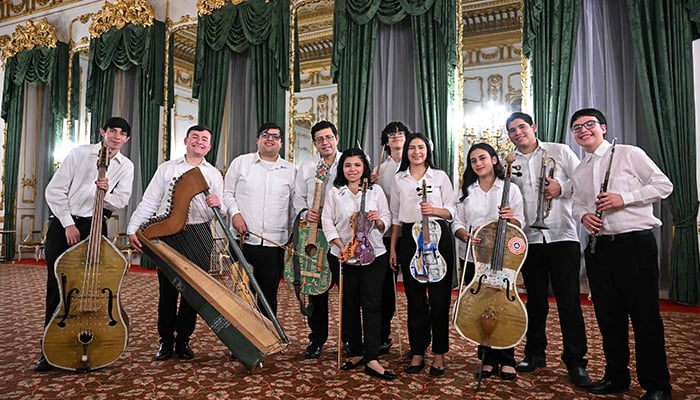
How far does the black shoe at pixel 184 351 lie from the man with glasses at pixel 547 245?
1831 mm

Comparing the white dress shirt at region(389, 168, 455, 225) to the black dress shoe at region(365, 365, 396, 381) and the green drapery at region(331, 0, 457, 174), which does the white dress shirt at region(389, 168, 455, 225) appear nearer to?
the black dress shoe at region(365, 365, 396, 381)

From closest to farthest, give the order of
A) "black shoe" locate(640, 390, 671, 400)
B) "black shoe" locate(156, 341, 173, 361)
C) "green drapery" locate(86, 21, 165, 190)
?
"black shoe" locate(640, 390, 671, 400) → "black shoe" locate(156, 341, 173, 361) → "green drapery" locate(86, 21, 165, 190)

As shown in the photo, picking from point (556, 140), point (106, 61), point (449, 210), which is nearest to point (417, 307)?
point (449, 210)

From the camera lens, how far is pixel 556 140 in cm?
500

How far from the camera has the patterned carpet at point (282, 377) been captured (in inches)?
90.0

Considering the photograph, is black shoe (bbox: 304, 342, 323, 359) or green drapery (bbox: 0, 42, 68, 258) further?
green drapery (bbox: 0, 42, 68, 258)

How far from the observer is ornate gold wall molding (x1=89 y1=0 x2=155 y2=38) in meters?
7.47

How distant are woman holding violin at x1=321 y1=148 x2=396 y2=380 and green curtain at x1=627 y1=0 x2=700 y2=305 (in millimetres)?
3371

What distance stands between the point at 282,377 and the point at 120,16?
7167mm

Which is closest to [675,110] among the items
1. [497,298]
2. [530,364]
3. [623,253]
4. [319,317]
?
[623,253]

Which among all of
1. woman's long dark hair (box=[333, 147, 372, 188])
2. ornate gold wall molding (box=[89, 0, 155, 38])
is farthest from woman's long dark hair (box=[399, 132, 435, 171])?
ornate gold wall molding (box=[89, 0, 155, 38])

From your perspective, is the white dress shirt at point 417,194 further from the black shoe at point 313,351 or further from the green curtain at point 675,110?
the green curtain at point 675,110

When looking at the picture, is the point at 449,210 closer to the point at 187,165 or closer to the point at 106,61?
the point at 187,165

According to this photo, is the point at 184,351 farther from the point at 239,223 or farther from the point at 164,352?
the point at 239,223
